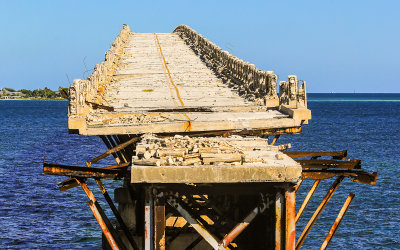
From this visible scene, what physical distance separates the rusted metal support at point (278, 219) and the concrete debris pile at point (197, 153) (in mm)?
646

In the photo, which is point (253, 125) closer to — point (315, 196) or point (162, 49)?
point (315, 196)

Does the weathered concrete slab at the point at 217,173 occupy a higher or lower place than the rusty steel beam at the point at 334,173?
higher

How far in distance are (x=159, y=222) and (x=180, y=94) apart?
17.0 m

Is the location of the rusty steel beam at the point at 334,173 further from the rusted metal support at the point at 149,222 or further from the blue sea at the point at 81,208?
the blue sea at the point at 81,208

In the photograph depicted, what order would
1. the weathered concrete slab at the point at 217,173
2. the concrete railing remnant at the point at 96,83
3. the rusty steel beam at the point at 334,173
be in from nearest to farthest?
the weathered concrete slab at the point at 217,173 → the rusty steel beam at the point at 334,173 → the concrete railing remnant at the point at 96,83

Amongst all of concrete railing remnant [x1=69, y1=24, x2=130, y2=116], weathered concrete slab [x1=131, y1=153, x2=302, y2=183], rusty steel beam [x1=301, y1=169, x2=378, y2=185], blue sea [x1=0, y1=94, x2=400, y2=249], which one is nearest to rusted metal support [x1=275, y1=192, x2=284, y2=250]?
weathered concrete slab [x1=131, y1=153, x2=302, y2=183]

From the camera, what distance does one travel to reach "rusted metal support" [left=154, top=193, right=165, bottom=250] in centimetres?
1123

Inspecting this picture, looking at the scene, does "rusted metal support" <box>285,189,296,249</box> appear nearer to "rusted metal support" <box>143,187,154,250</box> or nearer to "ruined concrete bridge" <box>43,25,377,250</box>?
"ruined concrete bridge" <box>43,25,377,250</box>

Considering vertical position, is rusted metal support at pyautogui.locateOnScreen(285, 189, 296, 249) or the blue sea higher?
rusted metal support at pyautogui.locateOnScreen(285, 189, 296, 249)

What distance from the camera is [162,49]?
1829 inches

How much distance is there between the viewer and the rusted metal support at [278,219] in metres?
11.3

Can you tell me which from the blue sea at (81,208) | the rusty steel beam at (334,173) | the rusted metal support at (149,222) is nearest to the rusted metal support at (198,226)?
the rusted metal support at (149,222)

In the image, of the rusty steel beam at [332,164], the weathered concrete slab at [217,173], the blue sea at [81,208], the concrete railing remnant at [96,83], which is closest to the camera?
the weathered concrete slab at [217,173]

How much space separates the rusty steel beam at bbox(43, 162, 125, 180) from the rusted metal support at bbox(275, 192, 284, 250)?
3214 mm
